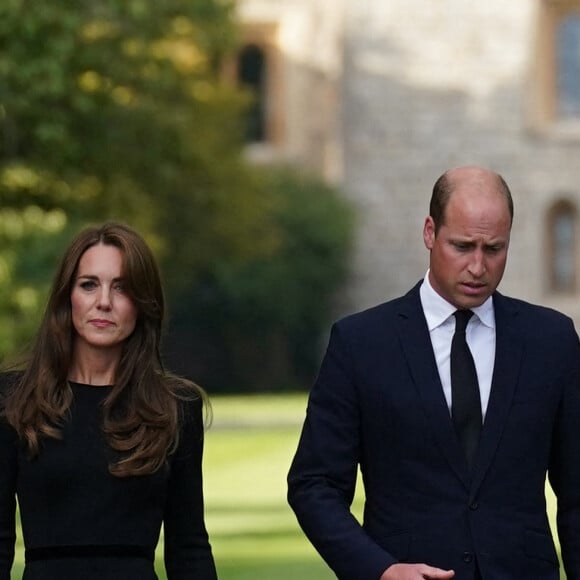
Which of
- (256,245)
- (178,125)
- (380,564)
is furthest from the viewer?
(256,245)

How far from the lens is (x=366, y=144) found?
44.2 metres

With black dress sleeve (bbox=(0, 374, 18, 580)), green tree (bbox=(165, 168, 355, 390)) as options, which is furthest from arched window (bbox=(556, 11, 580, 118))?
black dress sleeve (bbox=(0, 374, 18, 580))

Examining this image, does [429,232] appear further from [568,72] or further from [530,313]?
[568,72]

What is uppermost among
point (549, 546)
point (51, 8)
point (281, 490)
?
point (51, 8)

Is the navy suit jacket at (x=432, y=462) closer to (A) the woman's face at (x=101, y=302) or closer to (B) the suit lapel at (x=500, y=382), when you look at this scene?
(B) the suit lapel at (x=500, y=382)

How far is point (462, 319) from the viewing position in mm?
5480

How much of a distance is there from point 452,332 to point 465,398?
0.68 ft

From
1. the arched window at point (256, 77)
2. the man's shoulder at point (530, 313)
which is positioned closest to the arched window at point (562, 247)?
the arched window at point (256, 77)

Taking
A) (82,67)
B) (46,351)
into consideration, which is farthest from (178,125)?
(46,351)

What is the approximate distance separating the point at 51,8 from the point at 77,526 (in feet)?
68.3

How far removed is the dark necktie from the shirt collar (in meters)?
0.08

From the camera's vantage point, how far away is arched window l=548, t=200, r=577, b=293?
146 feet

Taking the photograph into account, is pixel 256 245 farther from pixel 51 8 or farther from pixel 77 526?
pixel 77 526

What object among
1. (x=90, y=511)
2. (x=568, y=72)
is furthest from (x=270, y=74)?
(x=90, y=511)
